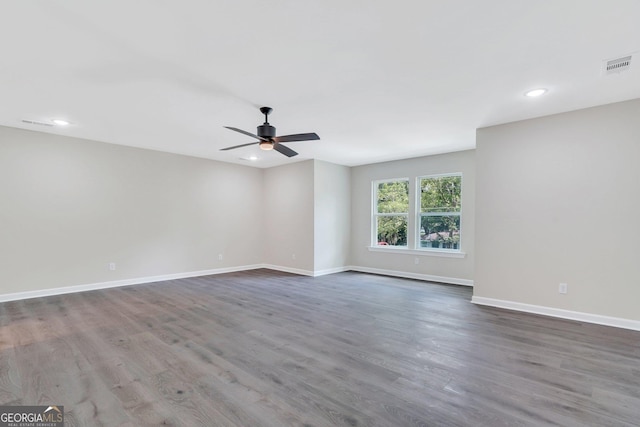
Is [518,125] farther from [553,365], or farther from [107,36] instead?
[107,36]

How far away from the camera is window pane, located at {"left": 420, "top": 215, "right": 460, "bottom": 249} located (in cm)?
579

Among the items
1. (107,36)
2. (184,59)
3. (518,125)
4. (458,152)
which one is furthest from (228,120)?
(458,152)

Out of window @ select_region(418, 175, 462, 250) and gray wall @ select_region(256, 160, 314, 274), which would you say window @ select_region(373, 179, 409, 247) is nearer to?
window @ select_region(418, 175, 462, 250)

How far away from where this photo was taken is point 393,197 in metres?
6.68

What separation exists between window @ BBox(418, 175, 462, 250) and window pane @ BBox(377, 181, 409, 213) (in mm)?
362

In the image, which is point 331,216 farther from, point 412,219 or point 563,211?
point 563,211

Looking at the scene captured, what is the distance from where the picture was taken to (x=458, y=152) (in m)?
5.71

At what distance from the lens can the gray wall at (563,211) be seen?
335 cm

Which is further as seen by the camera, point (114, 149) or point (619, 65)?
point (114, 149)

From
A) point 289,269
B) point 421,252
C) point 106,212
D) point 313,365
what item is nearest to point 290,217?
point 289,269

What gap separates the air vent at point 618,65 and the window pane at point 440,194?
320 centimetres

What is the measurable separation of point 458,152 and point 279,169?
13.1ft

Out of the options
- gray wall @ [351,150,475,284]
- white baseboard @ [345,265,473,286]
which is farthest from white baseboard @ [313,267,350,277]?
gray wall @ [351,150,475,284]

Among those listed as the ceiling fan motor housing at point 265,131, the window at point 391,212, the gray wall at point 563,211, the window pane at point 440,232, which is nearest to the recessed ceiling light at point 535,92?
the gray wall at point 563,211
